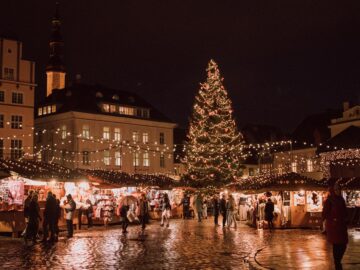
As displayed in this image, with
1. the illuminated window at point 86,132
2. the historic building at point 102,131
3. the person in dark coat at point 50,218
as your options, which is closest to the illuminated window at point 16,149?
the historic building at point 102,131

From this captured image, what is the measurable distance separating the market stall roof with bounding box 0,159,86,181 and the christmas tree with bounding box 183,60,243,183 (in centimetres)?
1811

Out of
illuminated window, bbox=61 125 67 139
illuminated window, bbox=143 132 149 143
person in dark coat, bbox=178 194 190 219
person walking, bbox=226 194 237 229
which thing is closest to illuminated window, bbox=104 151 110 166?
illuminated window, bbox=61 125 67 139

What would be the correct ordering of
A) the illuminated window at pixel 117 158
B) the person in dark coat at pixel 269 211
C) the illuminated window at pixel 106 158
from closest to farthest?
the person in dark coat at pixel 269 211 → the illuminated window at pixel 106 158 → the illuminated window at pixel 117 158

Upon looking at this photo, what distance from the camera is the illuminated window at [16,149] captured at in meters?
53.8

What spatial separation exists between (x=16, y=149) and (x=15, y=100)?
5.02 meters

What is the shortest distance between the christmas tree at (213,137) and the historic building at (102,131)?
1271 cm

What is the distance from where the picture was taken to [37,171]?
2733 cm

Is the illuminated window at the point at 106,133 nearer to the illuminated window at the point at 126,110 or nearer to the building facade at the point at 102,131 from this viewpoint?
the building facade at the point at 102,131

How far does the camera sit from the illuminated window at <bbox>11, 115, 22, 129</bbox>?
183ft

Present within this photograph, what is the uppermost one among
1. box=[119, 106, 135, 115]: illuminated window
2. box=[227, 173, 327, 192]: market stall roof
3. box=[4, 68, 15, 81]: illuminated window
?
box=[4, 68, 15, 81]: illuminated window

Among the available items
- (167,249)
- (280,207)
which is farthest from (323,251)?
(280,207)

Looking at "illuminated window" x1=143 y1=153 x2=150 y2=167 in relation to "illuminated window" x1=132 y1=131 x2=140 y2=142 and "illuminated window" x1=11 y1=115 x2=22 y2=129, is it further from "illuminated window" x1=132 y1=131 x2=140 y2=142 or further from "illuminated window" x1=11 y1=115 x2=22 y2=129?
"illuminated window" x1=11 y1=115 x2=22 y2=129

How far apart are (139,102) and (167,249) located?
2090 inches

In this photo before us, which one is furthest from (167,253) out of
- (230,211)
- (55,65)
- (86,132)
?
(55,65)
